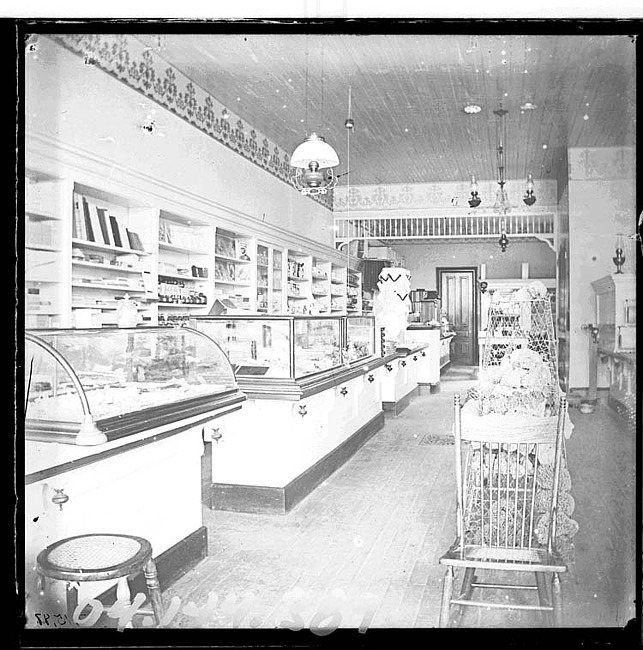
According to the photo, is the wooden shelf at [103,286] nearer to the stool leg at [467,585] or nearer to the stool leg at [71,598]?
the stool leg at [71,598]

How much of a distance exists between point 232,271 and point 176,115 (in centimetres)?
67

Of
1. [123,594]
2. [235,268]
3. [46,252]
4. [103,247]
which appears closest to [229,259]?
[235,268]

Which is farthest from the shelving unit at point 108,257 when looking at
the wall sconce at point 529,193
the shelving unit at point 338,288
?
the wall sconce at point 529,193

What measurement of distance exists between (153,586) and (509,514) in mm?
1395

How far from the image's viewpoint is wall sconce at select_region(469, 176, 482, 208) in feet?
8.77

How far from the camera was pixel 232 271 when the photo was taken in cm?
277

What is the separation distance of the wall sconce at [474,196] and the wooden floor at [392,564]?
684 millimetres

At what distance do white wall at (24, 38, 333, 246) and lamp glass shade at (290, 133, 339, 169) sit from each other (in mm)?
118

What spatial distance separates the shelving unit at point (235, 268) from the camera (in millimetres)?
2719

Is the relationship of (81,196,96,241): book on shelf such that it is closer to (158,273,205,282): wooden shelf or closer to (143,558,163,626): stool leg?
(158,273,205,282): wooden shelf

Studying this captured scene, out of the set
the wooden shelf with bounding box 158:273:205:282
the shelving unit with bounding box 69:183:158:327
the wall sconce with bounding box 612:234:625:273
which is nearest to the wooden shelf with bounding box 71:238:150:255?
the shelving unit with bounding box 69:183:158:327

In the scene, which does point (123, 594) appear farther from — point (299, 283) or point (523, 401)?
point (523, 401)
